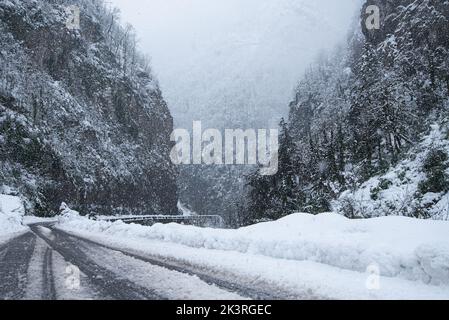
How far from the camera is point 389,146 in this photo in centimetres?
4747

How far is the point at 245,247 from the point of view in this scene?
1006cm

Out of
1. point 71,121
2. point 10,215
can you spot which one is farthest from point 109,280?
point 71,121

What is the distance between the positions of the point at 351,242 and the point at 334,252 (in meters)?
A: 0.35

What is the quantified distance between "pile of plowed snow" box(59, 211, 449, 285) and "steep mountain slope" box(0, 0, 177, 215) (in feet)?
147

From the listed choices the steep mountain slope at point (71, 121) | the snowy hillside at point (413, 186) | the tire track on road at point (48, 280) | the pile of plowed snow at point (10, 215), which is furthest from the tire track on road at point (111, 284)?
the steep mountain slope at point (71, 121)

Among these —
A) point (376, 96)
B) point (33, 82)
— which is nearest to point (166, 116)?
point (33, 82)

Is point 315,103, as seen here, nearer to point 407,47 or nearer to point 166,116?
point 166,116

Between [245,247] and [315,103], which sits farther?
[315,103]

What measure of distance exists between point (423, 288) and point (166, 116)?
111 m

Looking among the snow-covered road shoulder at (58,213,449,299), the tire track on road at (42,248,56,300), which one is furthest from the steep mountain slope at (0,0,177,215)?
the snow-covered road shoulder at (58,213,449,299)

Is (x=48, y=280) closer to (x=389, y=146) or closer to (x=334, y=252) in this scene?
(x=334, y=252)

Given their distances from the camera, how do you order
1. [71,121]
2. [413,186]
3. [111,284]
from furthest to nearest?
[71,121]
[413,186]
[111,284]
